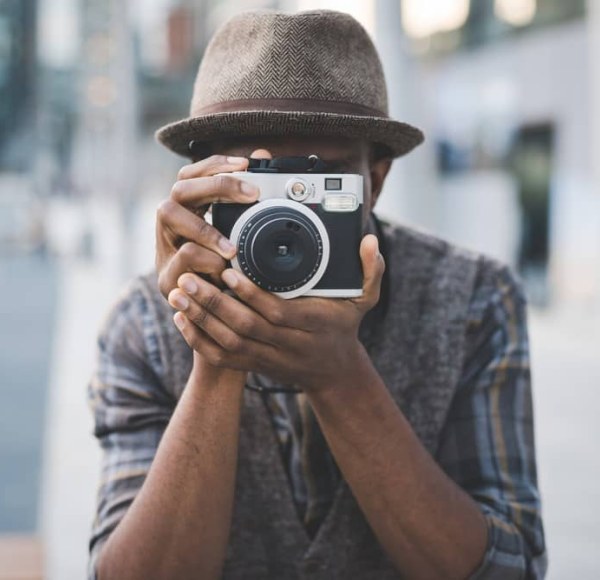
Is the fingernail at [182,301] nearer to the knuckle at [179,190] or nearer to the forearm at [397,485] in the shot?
the knuckle at [179,190]

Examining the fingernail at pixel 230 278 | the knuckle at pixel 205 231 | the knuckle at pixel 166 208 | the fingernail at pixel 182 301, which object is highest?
the knuckle at pixel 166 208

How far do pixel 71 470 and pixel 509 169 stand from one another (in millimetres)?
9569

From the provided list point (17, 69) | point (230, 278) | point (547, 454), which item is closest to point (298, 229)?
point (230, 278)

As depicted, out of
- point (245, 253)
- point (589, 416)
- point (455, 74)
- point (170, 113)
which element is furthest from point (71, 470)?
point (170, 113)

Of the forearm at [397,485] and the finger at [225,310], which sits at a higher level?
the finger at [225,310]

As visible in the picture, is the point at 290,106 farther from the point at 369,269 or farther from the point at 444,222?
the point at 444,222

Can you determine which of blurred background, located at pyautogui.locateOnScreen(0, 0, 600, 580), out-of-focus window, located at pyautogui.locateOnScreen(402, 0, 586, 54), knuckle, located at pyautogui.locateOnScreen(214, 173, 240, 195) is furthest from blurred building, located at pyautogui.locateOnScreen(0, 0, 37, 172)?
knuckle, located at pyautogui.locateOnScreen(214, 173, 240, 195)

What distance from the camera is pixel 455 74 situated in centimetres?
1438

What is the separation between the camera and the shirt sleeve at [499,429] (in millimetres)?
1771

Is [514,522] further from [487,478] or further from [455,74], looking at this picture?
[455,74]

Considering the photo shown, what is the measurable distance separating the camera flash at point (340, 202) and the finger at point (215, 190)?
0.12 m

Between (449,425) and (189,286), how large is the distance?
68 cm

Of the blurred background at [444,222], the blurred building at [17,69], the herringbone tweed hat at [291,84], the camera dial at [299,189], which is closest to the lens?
the camera dial at [299,189]

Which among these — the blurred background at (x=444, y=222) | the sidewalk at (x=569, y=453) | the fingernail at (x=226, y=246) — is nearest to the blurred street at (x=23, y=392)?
the blurred background at (x=444, y=222)
